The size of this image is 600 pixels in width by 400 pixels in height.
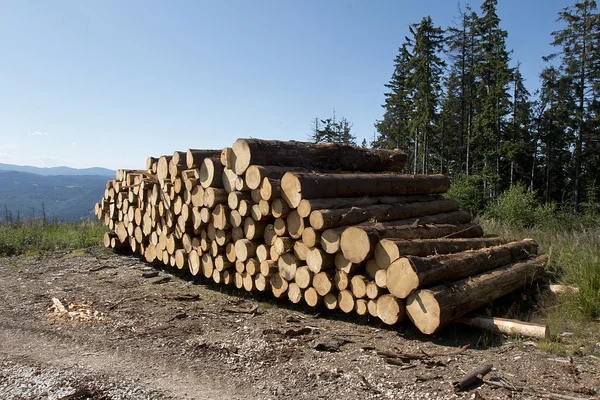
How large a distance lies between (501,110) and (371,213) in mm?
28045

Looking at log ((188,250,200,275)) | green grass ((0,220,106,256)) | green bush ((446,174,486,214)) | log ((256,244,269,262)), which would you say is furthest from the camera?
green bush ((446,174,486,214))

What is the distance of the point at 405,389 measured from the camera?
3580mm

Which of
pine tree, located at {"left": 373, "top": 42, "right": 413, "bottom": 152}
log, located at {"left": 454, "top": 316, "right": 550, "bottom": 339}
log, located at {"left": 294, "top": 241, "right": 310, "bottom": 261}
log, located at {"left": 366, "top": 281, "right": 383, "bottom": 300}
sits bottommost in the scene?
log, located at {"left": 454, "top": 316, "right": 550, "bottom": 339}

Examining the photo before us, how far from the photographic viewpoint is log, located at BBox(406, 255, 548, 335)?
449 cm

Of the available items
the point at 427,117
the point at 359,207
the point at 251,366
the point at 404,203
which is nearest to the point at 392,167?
the point at 404,203

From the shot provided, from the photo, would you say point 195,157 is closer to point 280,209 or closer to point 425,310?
point 280,209

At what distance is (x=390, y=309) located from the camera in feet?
15.8

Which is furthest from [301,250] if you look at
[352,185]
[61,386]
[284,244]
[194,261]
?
[61,386]

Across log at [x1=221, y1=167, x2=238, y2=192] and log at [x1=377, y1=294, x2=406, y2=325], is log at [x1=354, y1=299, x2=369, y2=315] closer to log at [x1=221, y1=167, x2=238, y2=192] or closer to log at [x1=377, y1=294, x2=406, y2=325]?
log at [x1=377, y1=294, x2=406, y2=325]

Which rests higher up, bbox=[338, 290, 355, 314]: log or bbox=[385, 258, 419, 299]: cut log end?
bbox=[385, 258, 419, 299]: cut log end

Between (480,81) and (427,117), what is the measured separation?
400 inches

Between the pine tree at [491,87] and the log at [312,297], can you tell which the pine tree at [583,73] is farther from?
the log at [312,297]

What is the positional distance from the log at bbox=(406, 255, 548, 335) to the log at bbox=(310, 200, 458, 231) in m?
1.32

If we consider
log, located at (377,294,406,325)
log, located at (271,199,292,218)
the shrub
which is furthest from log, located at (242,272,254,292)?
the shrub
